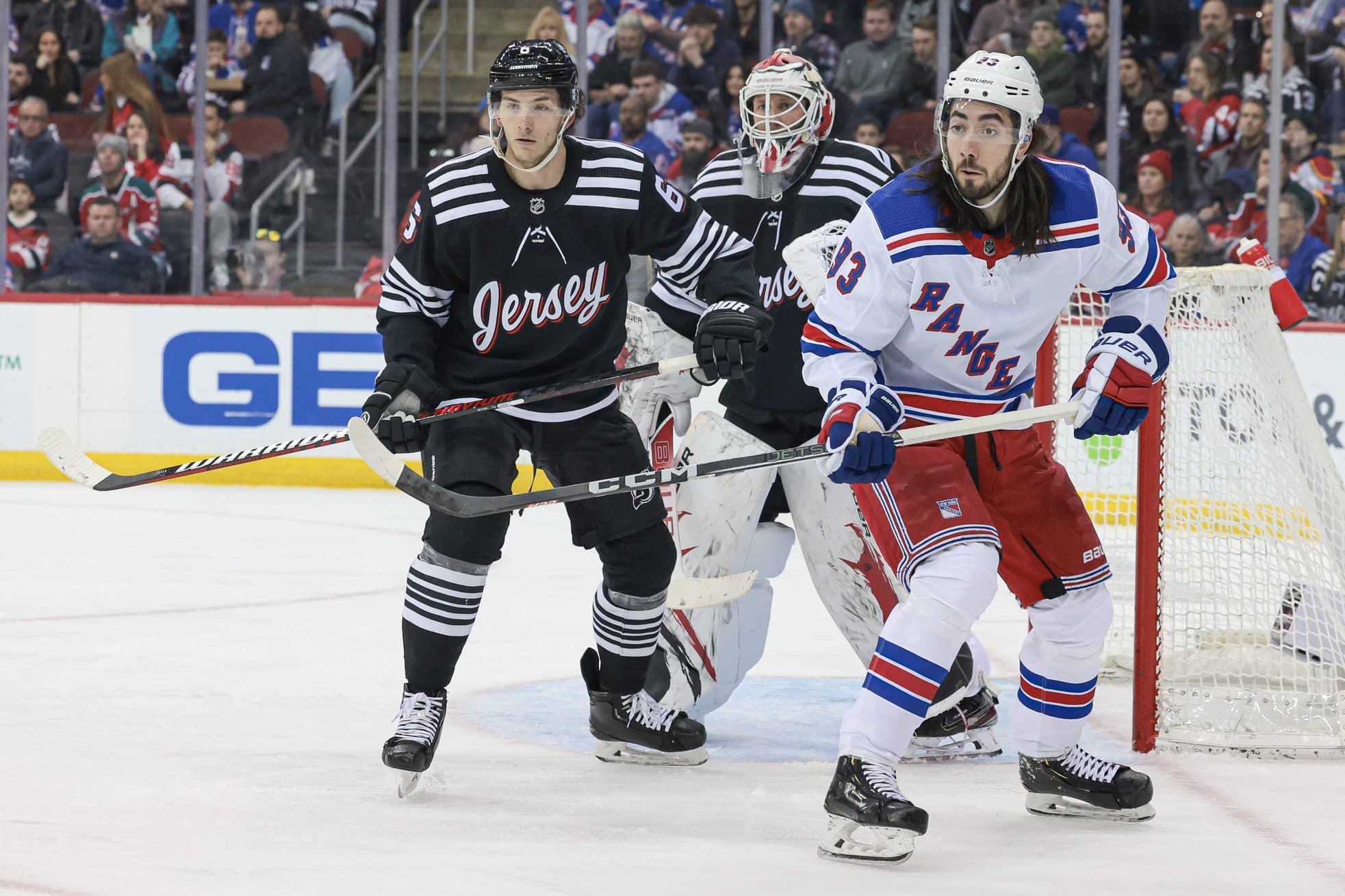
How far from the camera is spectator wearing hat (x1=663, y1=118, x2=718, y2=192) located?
7504mm

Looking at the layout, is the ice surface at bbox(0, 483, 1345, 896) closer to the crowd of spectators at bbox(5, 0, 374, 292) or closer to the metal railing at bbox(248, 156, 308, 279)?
the metal railing at bbox(248, 156, 308, 279)

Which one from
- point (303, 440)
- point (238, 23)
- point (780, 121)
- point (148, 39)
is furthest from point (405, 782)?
point (148, 39)

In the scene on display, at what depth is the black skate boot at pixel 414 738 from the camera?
8.65 ft

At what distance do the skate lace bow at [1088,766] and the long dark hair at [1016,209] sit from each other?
76cm

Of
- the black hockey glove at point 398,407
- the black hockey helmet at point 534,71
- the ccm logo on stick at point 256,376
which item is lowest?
the ccm logo on stick at point 256,376

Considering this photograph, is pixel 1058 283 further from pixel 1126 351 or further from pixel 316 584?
pixel 316 584

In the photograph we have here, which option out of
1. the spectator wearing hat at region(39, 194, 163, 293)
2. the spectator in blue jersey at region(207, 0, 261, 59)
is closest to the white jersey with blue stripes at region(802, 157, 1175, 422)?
the spectator wearing hat at region(39, 194, 163, 293)

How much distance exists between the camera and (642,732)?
2.98m

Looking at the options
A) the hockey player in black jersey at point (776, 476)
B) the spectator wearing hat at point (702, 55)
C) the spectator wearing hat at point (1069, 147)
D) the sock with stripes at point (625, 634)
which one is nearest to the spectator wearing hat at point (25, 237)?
the spectator wearing hat at point (702, 55)

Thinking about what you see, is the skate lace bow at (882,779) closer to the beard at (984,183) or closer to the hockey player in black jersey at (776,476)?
the hockey player in black jersey at (776,476)

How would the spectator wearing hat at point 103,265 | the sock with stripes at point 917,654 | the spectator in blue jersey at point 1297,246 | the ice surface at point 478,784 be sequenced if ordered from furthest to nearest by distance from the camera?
the spectator wearing hat at point 103,265 < the spectator in blue jersey at point 1297,246 < the sock with stripes at point 917,654 < the ice surface at point 478,784

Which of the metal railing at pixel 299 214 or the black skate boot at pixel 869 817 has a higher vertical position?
the metal railing at pixel 299 214

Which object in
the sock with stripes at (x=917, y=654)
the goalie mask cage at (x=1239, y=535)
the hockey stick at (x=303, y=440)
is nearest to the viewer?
the sock with stripes at (x=917, y=654)

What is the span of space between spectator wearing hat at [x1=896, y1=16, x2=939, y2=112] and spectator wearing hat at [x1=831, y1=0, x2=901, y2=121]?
0.08 feet
